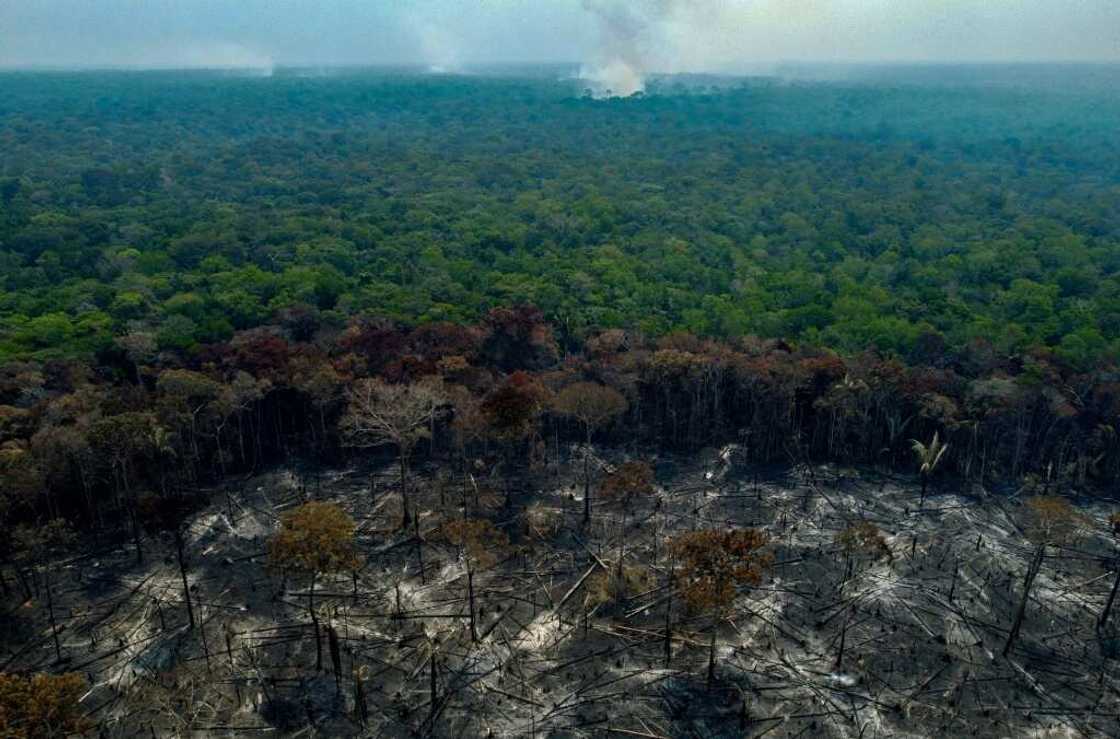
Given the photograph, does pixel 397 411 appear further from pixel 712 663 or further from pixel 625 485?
pixel 712 663

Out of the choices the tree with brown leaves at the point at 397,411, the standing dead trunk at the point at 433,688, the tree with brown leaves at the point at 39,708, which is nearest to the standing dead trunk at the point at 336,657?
the standing dead trunk at the point at 433,688

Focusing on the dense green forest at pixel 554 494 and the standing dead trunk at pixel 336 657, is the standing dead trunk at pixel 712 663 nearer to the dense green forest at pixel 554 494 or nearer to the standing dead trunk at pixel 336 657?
the dense green forest at pixel 554 494

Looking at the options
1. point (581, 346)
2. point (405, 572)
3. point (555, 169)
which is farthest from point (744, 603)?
point (555, 169)

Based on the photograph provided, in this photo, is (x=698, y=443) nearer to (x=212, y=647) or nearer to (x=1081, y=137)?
(x=212, y=647)

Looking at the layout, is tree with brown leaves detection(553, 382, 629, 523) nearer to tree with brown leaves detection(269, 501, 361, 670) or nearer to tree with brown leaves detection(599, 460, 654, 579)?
tree with brown leaves detection(599, 460, 654, 579)

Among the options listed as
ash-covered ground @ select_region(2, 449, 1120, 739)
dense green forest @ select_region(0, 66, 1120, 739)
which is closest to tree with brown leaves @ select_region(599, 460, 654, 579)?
dense green forest @ select_region(0, 66, 1120, 739)

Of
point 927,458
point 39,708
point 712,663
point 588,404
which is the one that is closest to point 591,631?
point 712,663
